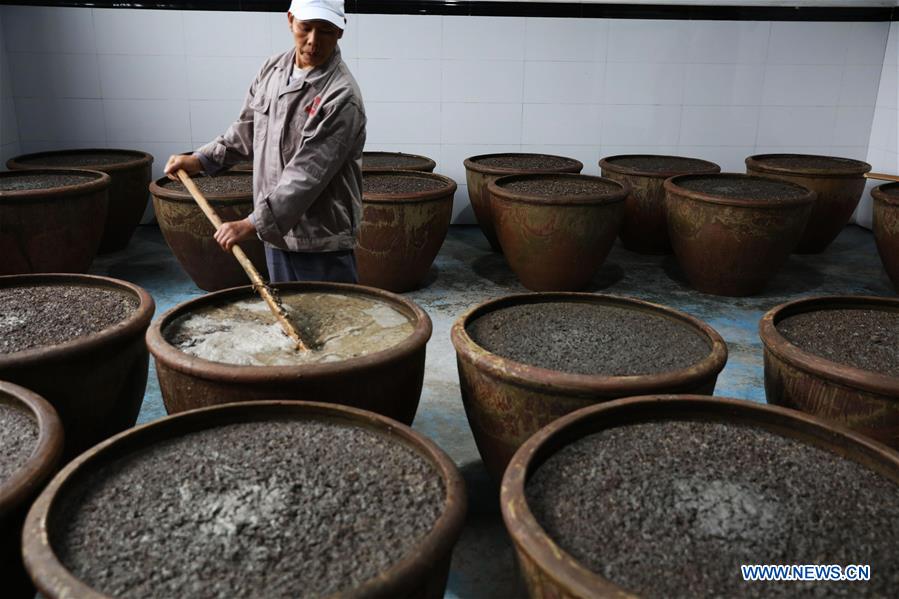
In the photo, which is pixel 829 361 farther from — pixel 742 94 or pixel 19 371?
Answer: pixel 742 94

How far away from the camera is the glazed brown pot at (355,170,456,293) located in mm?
4457

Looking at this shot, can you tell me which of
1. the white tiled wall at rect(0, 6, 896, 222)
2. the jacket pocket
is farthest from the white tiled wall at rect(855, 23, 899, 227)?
the jacket pocket

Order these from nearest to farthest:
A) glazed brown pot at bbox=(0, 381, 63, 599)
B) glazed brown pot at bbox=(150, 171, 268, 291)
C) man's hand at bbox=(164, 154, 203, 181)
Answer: glazed brown pot at bbox=(0, 381, 63, 599), man's hand at bbox=(164, 154, 203, 181), glazed brown pot at bbox=(150, 171, 268, 291)

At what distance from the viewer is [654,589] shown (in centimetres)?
130

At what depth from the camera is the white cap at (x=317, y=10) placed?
2.49 meters

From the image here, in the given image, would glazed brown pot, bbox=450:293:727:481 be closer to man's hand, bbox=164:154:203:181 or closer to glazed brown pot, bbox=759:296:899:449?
glazed brown pot, bbox=759:296:899:449

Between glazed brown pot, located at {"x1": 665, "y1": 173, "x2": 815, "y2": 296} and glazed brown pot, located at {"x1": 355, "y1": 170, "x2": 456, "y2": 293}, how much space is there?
4.87ft

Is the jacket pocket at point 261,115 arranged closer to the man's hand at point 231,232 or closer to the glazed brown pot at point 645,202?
the man's hand at point 231,232

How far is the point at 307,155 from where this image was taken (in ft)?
8.57

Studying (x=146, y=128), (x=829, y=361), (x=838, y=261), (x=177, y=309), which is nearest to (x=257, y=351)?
(x=177, y=309)

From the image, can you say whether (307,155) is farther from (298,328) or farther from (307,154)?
(298,328)

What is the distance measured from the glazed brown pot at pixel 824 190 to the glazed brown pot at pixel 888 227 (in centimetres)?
73

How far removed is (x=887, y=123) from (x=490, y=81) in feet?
11.2

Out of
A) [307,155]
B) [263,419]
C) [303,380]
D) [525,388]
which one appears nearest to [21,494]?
[263,419]
